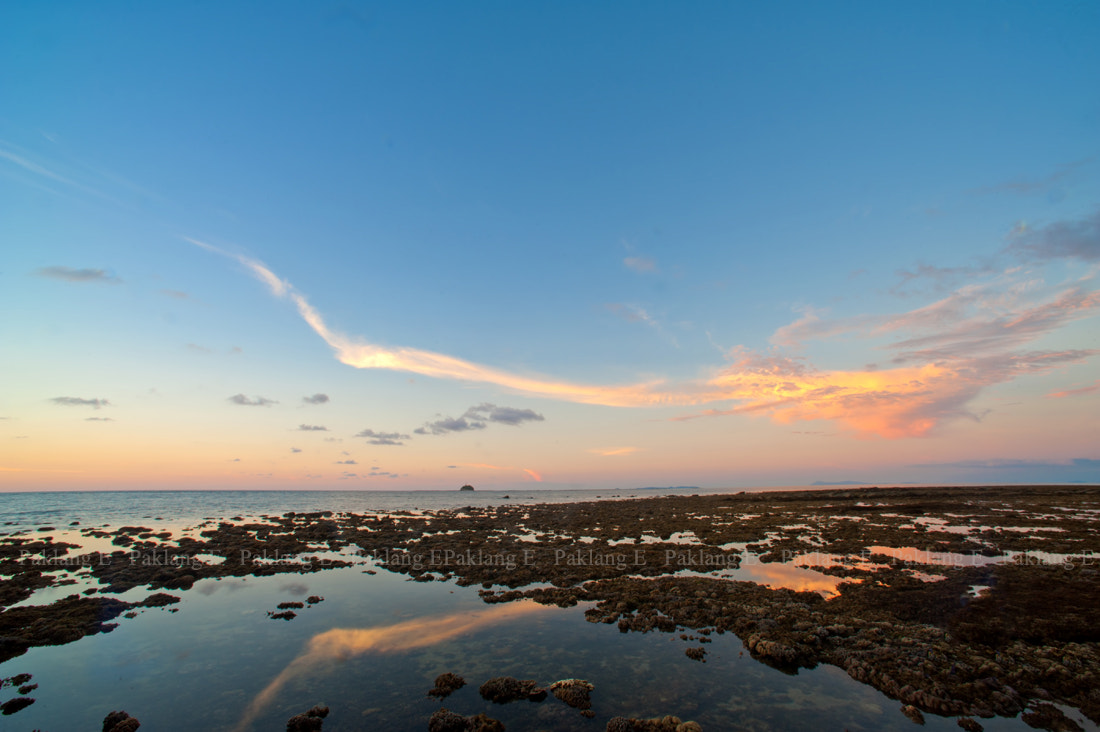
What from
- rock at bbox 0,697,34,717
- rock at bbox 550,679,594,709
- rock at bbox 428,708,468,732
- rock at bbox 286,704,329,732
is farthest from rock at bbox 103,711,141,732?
rock at bbox 550,679,594,709

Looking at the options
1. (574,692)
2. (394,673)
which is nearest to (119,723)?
(394,673)

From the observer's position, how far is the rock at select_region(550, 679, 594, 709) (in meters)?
12.6

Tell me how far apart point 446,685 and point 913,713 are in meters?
13.1

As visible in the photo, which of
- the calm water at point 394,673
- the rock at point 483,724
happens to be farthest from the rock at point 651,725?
the rock at point 483,724

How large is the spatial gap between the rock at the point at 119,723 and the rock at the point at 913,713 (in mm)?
20595

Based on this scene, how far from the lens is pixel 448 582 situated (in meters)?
26.8

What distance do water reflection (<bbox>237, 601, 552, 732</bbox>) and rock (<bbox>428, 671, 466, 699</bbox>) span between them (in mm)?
3704

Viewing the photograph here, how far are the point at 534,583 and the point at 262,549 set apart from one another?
26.5 metres

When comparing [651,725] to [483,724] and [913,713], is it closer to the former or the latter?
[483,724]

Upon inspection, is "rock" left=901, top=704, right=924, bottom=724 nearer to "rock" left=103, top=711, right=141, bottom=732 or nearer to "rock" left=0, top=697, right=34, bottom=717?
"rock" left=103, top=711, right=141, bottom=732

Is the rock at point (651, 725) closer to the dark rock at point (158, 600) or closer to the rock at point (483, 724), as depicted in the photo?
the rock at point (483, 724)

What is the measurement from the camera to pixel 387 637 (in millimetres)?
18109

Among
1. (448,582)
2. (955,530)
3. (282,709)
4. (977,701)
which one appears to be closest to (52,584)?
(448,582)

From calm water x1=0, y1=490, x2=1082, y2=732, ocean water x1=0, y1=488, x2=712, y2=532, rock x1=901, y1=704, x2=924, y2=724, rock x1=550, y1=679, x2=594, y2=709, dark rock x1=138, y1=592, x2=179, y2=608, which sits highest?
rock x1=901, y1=704, x2=924, y2=724
